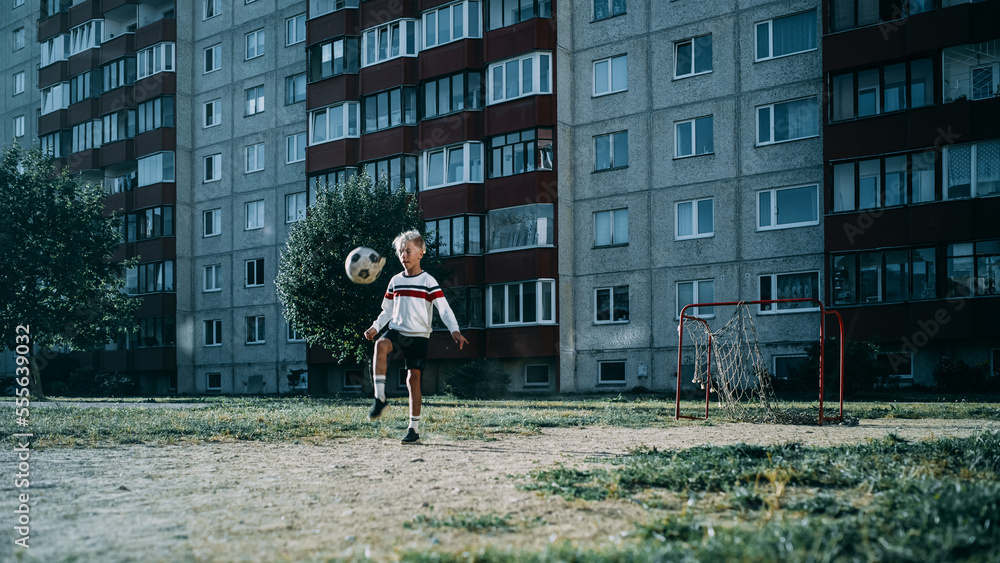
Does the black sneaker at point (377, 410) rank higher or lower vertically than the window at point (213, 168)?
lower

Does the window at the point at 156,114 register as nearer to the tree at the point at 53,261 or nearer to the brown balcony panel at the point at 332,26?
the brown balcony panel at the point at 332,26

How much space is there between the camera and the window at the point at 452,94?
36.9m

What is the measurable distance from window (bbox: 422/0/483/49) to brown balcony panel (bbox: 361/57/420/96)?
1109 millimetres

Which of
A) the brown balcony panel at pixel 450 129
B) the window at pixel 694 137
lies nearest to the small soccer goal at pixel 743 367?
the window at pixel 694 137

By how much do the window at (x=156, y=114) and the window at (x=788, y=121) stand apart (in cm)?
3161

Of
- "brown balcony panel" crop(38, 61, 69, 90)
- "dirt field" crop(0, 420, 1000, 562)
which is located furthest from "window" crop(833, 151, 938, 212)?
"brown balcony panel" crop(38, 61, 69, 90)

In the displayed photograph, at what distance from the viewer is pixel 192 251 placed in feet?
161

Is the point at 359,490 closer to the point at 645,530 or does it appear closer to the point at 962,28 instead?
the point at 645,530

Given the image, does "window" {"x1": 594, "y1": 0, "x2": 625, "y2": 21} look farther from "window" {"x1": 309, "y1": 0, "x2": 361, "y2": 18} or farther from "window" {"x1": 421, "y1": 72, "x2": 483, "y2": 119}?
"window" {"x1": 309, "y1": 0, "x2": 361, "y2": 18}

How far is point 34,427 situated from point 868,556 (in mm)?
12664

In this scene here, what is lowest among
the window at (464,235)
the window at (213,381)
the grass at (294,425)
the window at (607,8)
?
the window at (213,381)

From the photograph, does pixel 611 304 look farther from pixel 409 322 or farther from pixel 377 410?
pixel 377 410

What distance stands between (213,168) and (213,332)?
27.9 ft

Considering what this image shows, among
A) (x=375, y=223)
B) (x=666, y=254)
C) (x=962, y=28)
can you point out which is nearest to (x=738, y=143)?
(x=666, y=254)
